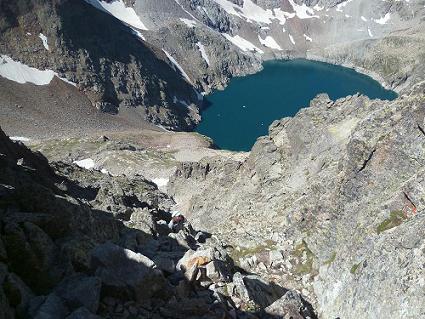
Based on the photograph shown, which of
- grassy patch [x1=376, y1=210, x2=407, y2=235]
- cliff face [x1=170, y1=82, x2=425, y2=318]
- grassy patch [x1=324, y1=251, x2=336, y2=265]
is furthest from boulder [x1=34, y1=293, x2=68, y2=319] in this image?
grassy patch [x1=324, y1=251, x2=336, y2=265]

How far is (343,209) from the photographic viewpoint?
31.3 meters

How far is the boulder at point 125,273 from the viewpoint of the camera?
15.8 metres

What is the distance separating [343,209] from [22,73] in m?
121

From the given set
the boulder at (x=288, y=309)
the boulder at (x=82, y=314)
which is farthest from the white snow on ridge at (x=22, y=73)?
the boulder at (x=82, y=314)

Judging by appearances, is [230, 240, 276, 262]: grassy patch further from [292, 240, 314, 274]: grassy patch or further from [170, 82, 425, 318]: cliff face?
[292, 240, 314, 274]: grassy patch

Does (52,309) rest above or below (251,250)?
above

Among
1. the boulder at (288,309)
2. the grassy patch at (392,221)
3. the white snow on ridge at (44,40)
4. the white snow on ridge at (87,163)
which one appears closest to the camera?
the boulder at (288,309)

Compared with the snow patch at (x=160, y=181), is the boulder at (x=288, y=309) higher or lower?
higher

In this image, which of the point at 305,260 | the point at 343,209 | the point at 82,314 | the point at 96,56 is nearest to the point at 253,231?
the point at 305,260

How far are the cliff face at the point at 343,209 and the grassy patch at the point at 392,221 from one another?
0.05 m

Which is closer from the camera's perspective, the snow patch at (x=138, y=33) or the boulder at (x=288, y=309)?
the boulder at (x=288, y=309)

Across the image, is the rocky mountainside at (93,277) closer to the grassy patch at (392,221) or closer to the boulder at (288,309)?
the boulder at (288,309)

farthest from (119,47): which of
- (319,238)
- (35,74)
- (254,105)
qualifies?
(319,238)

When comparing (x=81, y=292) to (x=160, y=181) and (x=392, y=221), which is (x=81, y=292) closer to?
(x=392, y=221)
